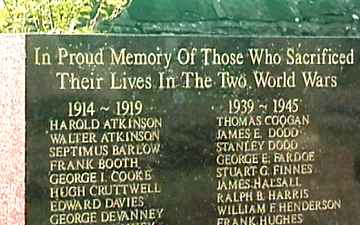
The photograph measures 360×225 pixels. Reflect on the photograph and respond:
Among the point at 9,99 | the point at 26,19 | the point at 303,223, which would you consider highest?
the point at 26,19

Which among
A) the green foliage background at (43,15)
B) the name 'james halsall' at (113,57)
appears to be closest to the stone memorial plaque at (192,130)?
the name 'james halsall' at (113,57)

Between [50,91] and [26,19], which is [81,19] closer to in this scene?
[26,19]

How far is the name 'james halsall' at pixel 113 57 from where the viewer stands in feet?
15.2

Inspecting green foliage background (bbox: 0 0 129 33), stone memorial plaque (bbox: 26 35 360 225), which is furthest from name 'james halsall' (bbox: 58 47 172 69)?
green foliage background (bbox: 0 0 129 33)

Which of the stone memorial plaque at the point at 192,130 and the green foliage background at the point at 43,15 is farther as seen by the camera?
the green foliage background at the point at 43,15

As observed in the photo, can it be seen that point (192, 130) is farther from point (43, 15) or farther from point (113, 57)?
point (43, 15)

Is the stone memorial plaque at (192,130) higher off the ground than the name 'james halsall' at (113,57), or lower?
lower

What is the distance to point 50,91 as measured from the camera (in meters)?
4.60

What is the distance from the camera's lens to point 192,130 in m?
4.80

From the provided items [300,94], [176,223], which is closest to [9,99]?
[176,223]

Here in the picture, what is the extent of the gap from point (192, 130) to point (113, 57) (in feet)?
1.50

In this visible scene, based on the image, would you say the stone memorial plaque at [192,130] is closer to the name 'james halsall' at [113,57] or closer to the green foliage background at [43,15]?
the name 'james halsall' at [113,57]

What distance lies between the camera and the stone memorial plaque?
4.62 m

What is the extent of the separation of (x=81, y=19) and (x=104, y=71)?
2.11 m
